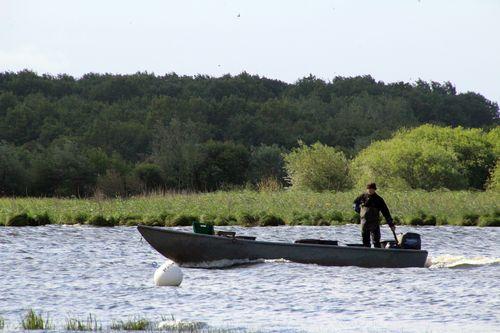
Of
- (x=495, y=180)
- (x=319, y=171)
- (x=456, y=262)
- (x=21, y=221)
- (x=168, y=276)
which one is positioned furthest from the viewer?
(x=319, y=171)

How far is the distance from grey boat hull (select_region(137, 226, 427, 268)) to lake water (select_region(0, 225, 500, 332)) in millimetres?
264

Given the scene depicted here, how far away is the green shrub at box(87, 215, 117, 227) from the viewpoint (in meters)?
45.6

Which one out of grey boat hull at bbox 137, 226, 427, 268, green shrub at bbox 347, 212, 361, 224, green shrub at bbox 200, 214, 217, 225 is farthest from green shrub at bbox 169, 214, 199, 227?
grey boat hull at bbox 137, 226, 427, 268

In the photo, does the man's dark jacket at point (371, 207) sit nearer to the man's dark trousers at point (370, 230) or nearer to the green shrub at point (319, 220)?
the man's dark trousers at point (370, 230)

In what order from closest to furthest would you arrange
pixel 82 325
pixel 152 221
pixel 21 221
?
pixel 82 325 → pixel 152 221 → pixel 21 221

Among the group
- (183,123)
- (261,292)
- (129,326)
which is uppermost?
(183,123)

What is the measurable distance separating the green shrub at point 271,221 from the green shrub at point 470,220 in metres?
7.33

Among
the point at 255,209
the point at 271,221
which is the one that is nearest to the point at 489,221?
the point at 271,221

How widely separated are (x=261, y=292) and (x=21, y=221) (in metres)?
22.1

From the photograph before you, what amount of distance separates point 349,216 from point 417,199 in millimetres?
5004

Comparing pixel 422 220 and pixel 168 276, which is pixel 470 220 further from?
pixel 168 276

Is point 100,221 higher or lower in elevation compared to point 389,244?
higher

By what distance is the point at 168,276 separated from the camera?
25.7 meters

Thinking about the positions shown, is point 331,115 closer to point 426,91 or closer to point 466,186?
point 426,91
